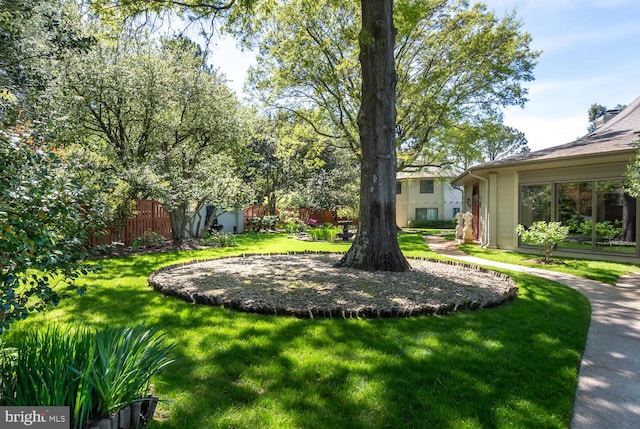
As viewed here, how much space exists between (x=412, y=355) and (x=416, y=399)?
0.73 metres

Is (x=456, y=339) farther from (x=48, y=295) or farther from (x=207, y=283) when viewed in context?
(x=207, y=283)

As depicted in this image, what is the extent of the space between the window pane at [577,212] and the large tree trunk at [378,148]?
7.33 metres

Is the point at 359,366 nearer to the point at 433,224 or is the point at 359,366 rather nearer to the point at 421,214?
the point at 433,224

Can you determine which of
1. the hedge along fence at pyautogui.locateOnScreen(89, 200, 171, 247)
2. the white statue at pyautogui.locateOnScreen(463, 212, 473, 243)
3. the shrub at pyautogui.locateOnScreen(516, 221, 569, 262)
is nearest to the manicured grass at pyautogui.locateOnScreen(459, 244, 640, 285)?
the shrub at pyautogui.locateOnScreen(516, 221, 569, 262)

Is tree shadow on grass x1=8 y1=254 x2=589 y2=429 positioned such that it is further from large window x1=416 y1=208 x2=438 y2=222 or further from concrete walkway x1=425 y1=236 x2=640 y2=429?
large window x1=416 y1=208 x2=438 y2=222

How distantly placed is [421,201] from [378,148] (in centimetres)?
2471

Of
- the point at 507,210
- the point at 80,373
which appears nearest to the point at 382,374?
the point at 80,373

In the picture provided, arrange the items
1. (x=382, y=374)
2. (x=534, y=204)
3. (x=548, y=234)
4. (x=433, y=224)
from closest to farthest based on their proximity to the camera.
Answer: (x=382, y=374)
(x=548, y=234)
(x=534, y=204)
(x=433, y=224)

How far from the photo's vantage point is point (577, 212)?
10641 mm

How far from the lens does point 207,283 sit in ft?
19.0

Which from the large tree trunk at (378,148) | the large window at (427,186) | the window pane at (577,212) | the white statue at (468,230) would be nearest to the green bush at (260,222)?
the white statue at (468,230)

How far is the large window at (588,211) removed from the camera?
970cm

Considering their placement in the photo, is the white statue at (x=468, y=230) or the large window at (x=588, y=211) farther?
the white statue at (x=468, y=230)

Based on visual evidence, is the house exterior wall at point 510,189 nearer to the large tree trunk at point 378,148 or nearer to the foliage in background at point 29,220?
the large tree trunk at point 378,148
